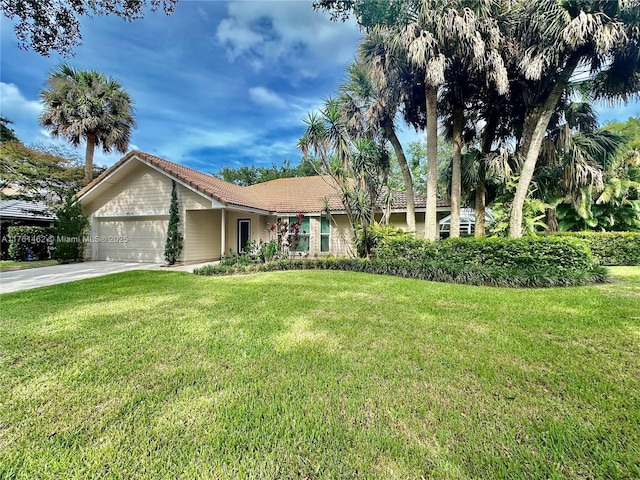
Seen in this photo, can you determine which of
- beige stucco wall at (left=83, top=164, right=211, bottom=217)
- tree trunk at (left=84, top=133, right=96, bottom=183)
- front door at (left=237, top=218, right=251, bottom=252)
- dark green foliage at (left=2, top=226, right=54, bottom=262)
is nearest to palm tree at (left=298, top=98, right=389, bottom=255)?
front door at (left=237, top=218, right=251, bottom=252)

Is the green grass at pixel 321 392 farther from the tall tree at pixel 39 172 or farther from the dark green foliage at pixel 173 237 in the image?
the tall tree at pixel 39 172

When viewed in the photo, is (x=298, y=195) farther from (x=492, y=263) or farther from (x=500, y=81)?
(x=492, y=263)

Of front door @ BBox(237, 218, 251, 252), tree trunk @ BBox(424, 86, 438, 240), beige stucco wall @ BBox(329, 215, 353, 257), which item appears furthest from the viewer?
front door @ BBox(237, 218, 251, 252)

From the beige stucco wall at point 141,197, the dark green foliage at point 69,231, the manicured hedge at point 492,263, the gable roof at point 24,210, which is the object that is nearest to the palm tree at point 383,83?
the manicured hedge at point 492,263

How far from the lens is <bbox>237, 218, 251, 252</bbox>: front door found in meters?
15.0

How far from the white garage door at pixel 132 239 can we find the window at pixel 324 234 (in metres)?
7.68

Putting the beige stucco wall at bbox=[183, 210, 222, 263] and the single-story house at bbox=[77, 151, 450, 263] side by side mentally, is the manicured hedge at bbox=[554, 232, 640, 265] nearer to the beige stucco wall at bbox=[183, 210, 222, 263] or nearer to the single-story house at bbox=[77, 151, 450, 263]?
the single-story house at bbox=[77, 151, 450, 263]

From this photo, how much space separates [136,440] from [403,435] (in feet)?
6.54

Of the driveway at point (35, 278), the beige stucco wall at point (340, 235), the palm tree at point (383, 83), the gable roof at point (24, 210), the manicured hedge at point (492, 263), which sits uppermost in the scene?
the palm tree at point (383, 83)

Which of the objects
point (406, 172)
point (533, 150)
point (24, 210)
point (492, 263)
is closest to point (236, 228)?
point (406, 172)

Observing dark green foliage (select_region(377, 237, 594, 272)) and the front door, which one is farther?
the front door

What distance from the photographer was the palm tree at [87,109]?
1636 cm

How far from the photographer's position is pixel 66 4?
5719mm

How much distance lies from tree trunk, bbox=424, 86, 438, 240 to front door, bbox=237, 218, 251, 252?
30.1 ft
